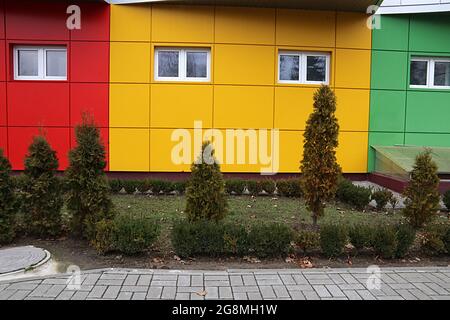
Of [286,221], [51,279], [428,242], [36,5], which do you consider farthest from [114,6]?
[428,242]

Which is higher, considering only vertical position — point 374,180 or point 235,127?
point 235,127

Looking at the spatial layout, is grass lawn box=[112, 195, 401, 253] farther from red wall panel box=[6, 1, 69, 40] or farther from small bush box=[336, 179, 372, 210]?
red wall panel box=[6, 1, 69, 40]

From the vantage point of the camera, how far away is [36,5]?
421 inches

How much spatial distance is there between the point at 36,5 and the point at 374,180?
1050 centimetres

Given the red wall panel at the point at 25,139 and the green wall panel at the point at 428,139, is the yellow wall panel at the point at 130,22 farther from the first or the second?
the green wall panel at the point at 428,139

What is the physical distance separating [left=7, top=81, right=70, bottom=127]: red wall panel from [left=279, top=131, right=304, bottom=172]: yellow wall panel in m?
6.06

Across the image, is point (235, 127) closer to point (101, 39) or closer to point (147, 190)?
point (147, 190)

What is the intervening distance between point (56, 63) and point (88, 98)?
1.39 meters

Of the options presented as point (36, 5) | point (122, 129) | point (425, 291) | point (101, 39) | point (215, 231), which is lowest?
point (425, 291)

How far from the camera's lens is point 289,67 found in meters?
11.5

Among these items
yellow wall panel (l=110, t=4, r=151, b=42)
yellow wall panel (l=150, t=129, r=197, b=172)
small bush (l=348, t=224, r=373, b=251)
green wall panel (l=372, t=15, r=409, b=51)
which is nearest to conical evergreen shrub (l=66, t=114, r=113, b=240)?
small bush (l=348, t=224, r=373, b=251)

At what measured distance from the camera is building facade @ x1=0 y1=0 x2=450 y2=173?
10.8 metres

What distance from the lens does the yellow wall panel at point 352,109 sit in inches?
450

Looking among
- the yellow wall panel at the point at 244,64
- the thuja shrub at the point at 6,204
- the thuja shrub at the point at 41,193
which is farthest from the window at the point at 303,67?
the thuja shrub at the point at 6,204
